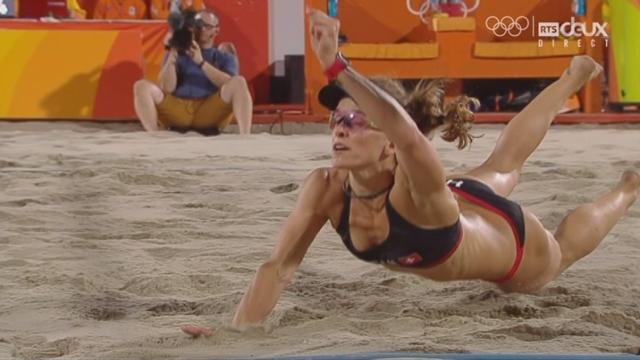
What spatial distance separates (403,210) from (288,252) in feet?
1.20

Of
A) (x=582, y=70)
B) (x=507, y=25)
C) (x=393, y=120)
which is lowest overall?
(x=507, y=25)

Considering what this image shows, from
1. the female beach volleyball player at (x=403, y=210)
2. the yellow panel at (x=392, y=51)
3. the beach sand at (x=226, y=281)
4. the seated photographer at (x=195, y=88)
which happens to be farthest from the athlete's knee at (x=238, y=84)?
the female beach volleyball player at (x=403, y=210)

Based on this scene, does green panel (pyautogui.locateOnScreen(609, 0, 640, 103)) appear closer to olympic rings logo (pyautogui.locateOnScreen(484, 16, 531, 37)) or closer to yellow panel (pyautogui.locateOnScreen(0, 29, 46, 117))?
olympic rings logo (pyautogui.locateOnScreen(484, 16, 531, 37))

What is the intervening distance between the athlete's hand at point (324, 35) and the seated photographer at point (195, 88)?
20.5 ft

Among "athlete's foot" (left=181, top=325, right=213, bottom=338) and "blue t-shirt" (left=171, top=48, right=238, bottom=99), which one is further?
"blue t-shirt" (left=171, top=48, right=238, bottom=99)

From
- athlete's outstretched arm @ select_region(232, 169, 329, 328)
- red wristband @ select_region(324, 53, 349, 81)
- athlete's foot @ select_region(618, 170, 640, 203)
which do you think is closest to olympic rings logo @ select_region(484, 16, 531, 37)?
athlete's foot @ select_region(618, 170, 640, 203)

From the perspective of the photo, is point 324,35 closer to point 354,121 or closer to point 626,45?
point 354,121

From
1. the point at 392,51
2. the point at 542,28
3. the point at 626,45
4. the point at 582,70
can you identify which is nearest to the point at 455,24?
the point at 392,51

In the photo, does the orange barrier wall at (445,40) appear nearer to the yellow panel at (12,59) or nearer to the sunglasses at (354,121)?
the yellow panel at (12,59)

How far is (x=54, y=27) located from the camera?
953 cm

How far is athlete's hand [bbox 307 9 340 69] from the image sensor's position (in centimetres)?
220

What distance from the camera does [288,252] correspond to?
2926 mm

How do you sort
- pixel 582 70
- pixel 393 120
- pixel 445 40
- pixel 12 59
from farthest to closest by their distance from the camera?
pixel 445 40 → pixel 12 59 → pixel 582 70 → pixel 393 120

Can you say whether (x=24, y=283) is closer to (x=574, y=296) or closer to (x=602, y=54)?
(x=574, y=296)
